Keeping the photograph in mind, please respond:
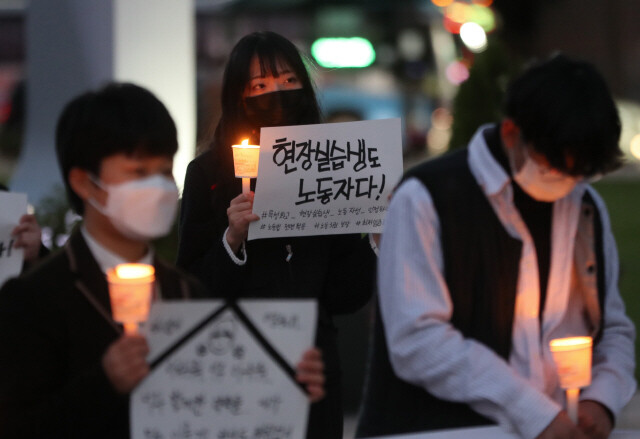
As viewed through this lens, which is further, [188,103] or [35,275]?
[188,103]

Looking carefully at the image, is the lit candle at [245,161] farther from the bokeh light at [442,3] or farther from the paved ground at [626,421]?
the bokeh light at [442,3]

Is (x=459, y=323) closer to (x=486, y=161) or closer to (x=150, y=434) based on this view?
(x=486, y=161)

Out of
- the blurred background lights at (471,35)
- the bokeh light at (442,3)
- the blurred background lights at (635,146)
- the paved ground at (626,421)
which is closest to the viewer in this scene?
the paved ground at (626,421)

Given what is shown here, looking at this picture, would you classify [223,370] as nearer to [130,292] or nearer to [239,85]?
[130,292]

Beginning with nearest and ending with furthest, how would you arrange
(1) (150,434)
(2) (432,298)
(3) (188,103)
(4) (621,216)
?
(1) (150,434)
(2) (432,298)
(3) (188,103)
(4) (621,216)

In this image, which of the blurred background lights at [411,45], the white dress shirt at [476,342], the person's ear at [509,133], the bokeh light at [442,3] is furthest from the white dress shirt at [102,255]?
the bokeh light at [442,3]

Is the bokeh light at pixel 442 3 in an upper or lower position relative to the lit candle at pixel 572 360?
upper

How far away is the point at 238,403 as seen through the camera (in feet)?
6.36

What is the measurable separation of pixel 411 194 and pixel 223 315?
19.9 inches

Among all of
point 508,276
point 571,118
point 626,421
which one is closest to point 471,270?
point 508,276

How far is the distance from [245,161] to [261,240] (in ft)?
0.83

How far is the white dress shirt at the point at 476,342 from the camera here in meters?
2.05

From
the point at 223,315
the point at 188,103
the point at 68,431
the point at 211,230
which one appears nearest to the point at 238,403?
the point at 223,315

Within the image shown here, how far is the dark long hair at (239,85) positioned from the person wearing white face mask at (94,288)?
770mm
